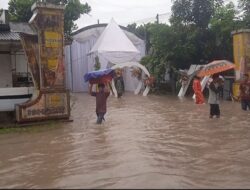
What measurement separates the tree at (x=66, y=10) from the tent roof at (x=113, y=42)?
111 inches

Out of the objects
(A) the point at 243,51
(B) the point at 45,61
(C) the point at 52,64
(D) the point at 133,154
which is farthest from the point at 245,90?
(D) the point at 133,154

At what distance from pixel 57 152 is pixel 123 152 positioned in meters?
1.56

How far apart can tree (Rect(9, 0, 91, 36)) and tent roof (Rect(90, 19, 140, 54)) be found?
2.83 metres

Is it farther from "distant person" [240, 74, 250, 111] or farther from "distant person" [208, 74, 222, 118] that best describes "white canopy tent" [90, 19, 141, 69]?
"distant person" [208, 74, 222, 118]

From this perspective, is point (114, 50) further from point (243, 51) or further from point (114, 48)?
point (243, 51)

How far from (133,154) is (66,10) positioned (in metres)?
22.6

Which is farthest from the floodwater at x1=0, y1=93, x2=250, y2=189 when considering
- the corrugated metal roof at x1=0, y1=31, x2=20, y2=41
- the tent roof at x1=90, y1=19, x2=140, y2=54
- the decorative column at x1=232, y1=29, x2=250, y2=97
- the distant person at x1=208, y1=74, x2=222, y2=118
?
the tent roof at x1=90, y1=19, x2=140, y2=54

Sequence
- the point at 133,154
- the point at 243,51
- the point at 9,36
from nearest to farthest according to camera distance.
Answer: the point at 133,154, the point at 9,36, the point at 243,51

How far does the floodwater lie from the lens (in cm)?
665

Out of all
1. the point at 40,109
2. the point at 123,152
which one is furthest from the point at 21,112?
the point at 123,152

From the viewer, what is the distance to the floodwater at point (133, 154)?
6648 mm

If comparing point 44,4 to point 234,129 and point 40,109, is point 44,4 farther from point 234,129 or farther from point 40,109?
point 234,129

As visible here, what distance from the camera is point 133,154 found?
27.6 feet

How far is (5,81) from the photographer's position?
58.3 feet
